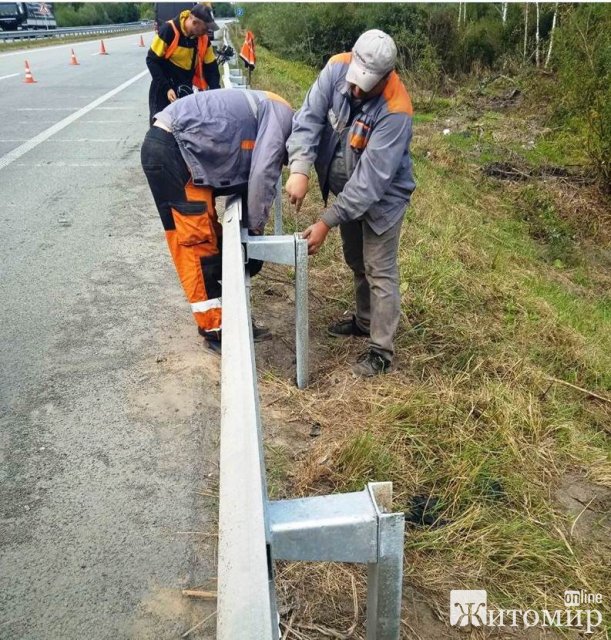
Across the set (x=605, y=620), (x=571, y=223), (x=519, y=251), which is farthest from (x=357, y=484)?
(x=571, y=223)

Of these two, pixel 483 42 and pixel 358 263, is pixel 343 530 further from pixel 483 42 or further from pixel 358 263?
pixel 483 42

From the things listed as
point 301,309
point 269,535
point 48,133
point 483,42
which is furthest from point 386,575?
point 483,42

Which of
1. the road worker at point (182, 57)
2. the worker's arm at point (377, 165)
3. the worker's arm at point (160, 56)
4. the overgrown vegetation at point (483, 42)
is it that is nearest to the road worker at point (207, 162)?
the worker's arm at point (377, 165)

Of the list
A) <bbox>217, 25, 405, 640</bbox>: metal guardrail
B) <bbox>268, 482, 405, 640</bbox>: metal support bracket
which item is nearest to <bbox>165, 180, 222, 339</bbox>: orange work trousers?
<bbox>217, 25, 405, 640</bbox>: metal guardrail

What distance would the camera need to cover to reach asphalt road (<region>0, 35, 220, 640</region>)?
6.81 feet

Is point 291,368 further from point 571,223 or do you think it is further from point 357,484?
point 571,223

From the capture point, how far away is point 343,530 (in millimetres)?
1269

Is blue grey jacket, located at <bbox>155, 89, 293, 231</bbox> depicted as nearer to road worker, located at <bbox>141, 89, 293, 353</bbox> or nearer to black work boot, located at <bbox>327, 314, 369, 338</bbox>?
road worker, located at <bbox>141, 89, 293, 353</bbox>

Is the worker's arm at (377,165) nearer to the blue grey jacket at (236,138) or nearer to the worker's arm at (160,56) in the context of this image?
the blue grey jacket at (236,138)

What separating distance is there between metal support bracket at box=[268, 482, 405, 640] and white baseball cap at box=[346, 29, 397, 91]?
229 cm

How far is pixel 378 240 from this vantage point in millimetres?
3549

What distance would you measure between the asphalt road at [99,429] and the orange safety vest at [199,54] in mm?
1477

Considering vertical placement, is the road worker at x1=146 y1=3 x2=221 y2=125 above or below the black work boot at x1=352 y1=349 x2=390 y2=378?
above

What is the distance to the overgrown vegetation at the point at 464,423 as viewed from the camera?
2365 mm
